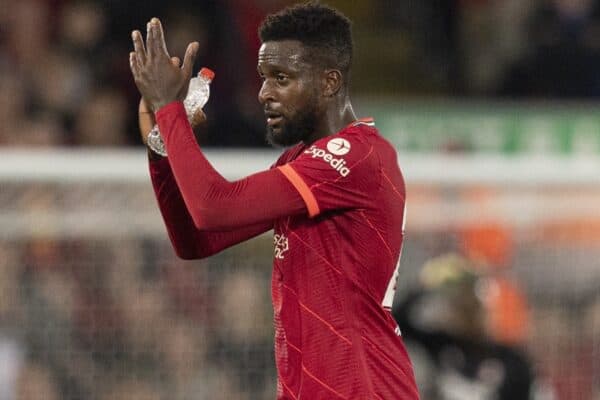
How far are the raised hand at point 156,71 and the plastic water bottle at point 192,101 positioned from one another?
97mm

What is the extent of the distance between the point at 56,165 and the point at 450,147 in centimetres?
268

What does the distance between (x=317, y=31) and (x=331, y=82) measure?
0.42 feet

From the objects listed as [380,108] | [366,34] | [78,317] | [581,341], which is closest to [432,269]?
[581,341]

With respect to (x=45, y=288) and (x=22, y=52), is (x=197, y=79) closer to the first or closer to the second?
(x=45, y=288)

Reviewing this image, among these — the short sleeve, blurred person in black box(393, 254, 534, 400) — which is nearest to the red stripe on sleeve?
the short sleeve

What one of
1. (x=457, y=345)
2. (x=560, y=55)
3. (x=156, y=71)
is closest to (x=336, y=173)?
(x=156, y=71)

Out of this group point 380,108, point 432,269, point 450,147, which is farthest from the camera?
point 380,108

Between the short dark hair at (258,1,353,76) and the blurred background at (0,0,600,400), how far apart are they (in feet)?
8.22

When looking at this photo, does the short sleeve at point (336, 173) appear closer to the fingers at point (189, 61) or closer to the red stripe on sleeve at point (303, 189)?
the red stripe on sleeve at point (303, 189)

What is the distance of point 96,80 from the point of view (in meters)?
7.77

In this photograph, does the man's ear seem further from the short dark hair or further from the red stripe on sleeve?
the red stripe on sleeve

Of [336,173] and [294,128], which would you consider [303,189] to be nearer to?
[336,173]

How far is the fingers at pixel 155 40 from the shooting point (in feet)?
10.1

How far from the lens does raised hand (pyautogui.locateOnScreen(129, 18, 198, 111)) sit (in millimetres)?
3092
